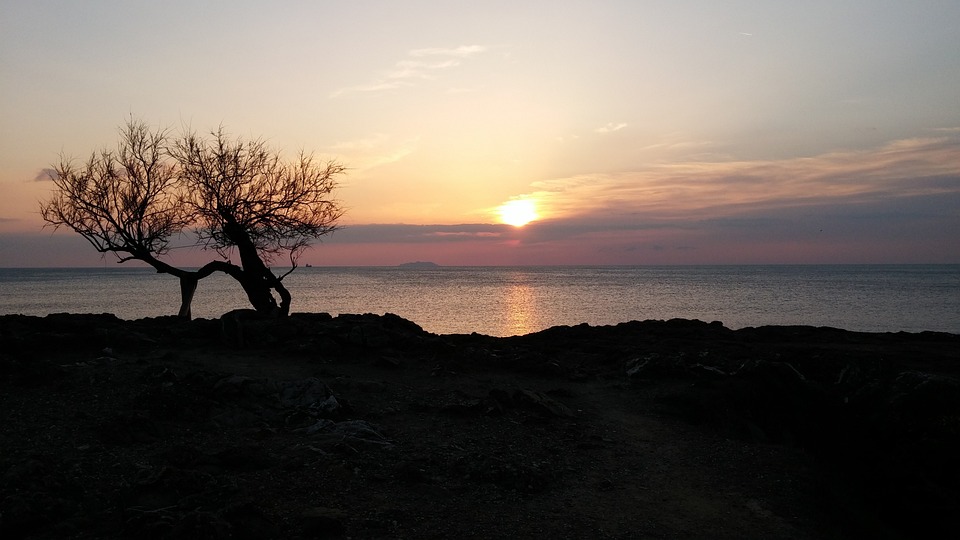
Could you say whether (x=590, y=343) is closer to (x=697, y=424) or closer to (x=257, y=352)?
(x=697, y=424)

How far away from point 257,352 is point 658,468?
11.9 m

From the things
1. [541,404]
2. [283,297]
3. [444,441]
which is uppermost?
[283,297]

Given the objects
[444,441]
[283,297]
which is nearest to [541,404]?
[444,441]

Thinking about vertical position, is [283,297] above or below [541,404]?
above

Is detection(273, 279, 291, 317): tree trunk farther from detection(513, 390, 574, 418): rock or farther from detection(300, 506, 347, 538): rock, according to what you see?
detection(300, 506, 347, 538): rock

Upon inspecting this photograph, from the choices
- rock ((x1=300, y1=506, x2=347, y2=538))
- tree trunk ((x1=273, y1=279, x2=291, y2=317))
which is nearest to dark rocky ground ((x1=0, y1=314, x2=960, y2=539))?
rock ((x1=300, y1=506, x2=347, y2=538))

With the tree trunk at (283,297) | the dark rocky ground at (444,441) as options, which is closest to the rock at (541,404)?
the dark rocky ground at (444,441)

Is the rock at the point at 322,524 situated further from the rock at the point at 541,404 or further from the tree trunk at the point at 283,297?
the tree trunk at the point at 283,297

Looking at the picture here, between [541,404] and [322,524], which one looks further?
[541,404]

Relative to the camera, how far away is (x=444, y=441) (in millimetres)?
12188

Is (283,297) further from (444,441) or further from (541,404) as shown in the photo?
(444,441)

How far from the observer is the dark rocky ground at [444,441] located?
8.87 metres

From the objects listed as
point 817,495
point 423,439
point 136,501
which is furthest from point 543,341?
point 136,501

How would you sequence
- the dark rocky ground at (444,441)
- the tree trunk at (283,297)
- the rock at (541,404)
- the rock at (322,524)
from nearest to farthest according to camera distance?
the rock at (322,524)
the dark rocky ground at (444,441)
the rock at (541,404)
the tree trunk at (283,297)
